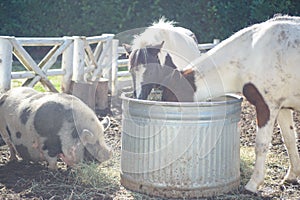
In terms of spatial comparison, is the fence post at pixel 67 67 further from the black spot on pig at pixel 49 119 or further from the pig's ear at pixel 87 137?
the pig's ear at pixel 87 137

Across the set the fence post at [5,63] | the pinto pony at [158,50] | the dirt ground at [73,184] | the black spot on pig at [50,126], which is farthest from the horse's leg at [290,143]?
the fence post at [5,63]

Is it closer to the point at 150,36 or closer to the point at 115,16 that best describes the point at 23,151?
the point at 150,36

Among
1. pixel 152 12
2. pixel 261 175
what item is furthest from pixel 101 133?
pixel 152 12

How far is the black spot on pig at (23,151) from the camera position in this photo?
5.65 m

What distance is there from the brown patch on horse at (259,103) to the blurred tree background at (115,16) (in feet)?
31.8

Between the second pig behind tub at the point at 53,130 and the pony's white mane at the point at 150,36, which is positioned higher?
the pony's white mane at the point at 150,36

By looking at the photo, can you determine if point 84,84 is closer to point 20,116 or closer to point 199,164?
point 20,116

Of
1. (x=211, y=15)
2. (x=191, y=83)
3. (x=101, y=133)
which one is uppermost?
(x=211, y=15)

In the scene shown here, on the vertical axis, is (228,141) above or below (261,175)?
above

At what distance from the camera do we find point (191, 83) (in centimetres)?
531

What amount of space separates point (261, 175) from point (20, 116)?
2447mm

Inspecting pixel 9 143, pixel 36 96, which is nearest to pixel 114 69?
pixel 36 96

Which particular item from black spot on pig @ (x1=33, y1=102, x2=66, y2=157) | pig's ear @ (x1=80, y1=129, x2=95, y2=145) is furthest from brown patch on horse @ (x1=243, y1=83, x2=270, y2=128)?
black spot on pig @ (x1=33, y1=102, x2=66, y2=157)

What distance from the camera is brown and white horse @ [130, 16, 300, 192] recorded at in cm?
506
